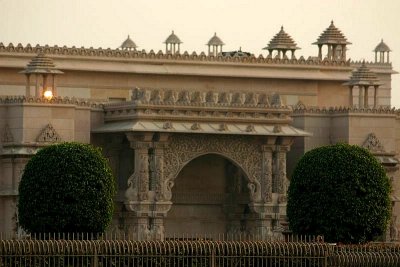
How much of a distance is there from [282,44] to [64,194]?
20.4 m

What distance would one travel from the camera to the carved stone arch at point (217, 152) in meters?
82.9

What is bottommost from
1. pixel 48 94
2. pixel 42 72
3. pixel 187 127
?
pixel 187 127

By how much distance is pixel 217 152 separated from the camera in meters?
84.1

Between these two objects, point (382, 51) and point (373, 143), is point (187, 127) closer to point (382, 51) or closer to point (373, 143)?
point (373, 143)

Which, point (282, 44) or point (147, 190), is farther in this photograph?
point (282, 44)

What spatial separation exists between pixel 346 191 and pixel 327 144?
1052cm

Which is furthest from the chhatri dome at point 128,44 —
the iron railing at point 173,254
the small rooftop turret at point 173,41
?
the iron railing at point 173,254

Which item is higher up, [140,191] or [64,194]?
[140,191]

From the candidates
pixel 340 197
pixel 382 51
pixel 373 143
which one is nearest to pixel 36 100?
pixel 340 197

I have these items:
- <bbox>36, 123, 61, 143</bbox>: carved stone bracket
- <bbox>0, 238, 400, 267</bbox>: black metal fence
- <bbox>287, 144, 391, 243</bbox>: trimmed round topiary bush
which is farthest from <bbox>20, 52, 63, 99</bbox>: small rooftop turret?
<bbox>0, 238, 400, 267</bbox>: black metal fence

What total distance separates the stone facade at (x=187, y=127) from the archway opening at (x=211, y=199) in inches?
1.3

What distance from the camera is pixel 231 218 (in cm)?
8619

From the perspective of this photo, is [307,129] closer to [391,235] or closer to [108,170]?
[391,235]

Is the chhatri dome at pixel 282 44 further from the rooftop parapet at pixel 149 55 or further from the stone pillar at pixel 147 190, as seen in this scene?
the stone pillar at pixel 147 190
